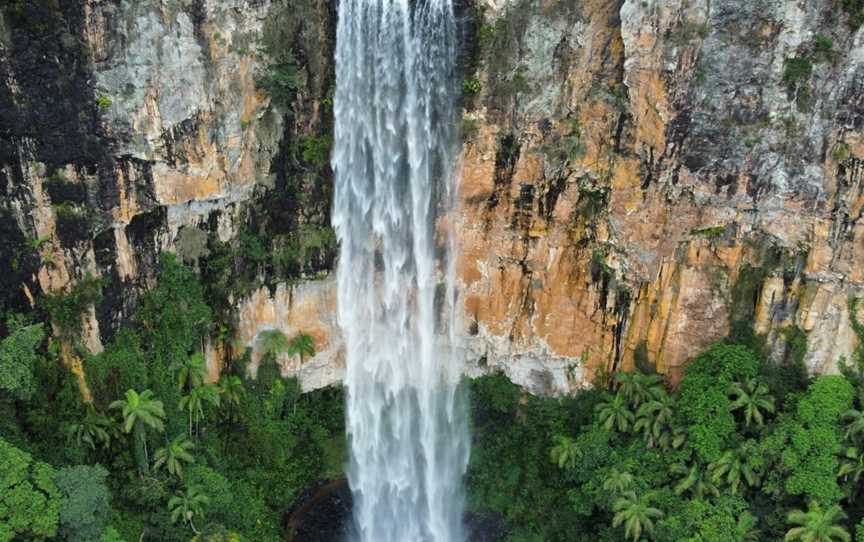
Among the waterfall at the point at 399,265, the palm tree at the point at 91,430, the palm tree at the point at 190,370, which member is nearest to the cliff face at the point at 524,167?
the waterfall at the point at 399,265

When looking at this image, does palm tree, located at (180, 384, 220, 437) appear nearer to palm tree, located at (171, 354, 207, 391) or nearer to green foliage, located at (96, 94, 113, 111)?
palm tree, located at (171, 354, 207, 391)

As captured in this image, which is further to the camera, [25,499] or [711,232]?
[711,232]

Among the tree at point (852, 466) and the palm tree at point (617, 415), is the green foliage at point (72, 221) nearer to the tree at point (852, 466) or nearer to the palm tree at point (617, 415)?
the palm tree at point (617, 415)

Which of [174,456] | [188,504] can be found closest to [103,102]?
[174,456]

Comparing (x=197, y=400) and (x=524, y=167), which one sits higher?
(x=524, y=167)

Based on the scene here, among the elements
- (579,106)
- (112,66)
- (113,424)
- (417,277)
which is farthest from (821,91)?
(113,424)

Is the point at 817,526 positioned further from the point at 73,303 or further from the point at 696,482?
the point at 73,303

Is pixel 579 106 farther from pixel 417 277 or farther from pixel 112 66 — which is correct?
pixel 112 66
